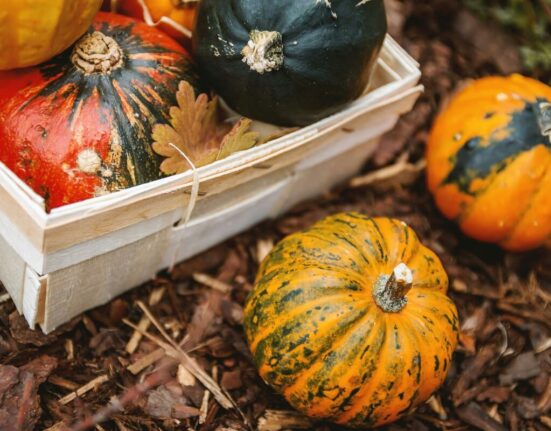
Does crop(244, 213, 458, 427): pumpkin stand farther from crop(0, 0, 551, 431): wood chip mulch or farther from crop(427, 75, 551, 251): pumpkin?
crop(427, 75, 551, 251): pumpkin

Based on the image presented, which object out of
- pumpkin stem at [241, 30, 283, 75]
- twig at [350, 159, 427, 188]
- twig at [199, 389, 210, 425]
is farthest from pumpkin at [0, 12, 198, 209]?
twig at [350, 159, 427, 188]

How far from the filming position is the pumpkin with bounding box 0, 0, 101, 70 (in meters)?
1.54

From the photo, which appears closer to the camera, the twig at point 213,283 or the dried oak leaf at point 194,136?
the dried oak leaf at point 194,136

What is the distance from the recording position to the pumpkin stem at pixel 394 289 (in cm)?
160

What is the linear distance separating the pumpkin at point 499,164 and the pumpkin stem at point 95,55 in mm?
1093

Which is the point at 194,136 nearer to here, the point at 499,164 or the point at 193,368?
the point at 193,368

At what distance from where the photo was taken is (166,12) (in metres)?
2.02

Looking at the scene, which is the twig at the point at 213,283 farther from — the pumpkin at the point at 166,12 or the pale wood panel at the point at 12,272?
the pumpkin at the point at 166,12

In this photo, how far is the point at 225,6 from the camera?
1.76m

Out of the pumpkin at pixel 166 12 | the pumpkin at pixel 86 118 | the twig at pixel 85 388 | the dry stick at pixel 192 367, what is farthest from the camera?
the pumpkin at pixel 166 12

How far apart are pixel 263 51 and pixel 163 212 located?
466mm

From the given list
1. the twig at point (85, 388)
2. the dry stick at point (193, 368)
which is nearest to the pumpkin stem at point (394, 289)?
the dry stick at point (193, 368)

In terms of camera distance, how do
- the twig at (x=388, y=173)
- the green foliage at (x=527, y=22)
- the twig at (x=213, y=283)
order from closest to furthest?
1. the twig at (x=213, y=283)
2. the twig at (x=388, y=173)
3. the green foliage at (x=527, y=22)

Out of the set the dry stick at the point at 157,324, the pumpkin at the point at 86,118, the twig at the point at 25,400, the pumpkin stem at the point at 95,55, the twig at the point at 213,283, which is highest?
the pumpkin stem at the point at 95,55
